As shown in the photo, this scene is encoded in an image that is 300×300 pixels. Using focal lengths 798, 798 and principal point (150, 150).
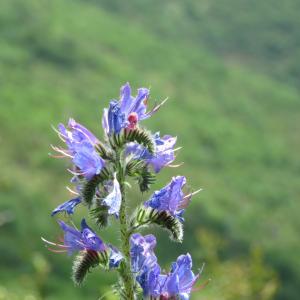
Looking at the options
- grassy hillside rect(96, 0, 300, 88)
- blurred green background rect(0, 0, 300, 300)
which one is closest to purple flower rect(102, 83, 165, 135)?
blurred green background rect(0, 0, 300, 300)

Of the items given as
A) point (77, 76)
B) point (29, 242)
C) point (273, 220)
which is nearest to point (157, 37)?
point (77, 76)

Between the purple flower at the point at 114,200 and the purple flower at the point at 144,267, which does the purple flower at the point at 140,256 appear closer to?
the purple flower at the point at 144,267

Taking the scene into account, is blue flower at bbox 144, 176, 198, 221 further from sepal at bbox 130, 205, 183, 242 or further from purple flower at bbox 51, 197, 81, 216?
purple flower at bbox 51, 197, 81, 216

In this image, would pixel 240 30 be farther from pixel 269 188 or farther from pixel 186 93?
pixel 269 188

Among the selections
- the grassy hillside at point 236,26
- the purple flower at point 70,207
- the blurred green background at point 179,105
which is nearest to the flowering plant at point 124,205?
the purple flower at point 70,207

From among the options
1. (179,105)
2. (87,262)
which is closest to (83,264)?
(87,262)

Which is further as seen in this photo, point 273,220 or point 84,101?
point 84,101
